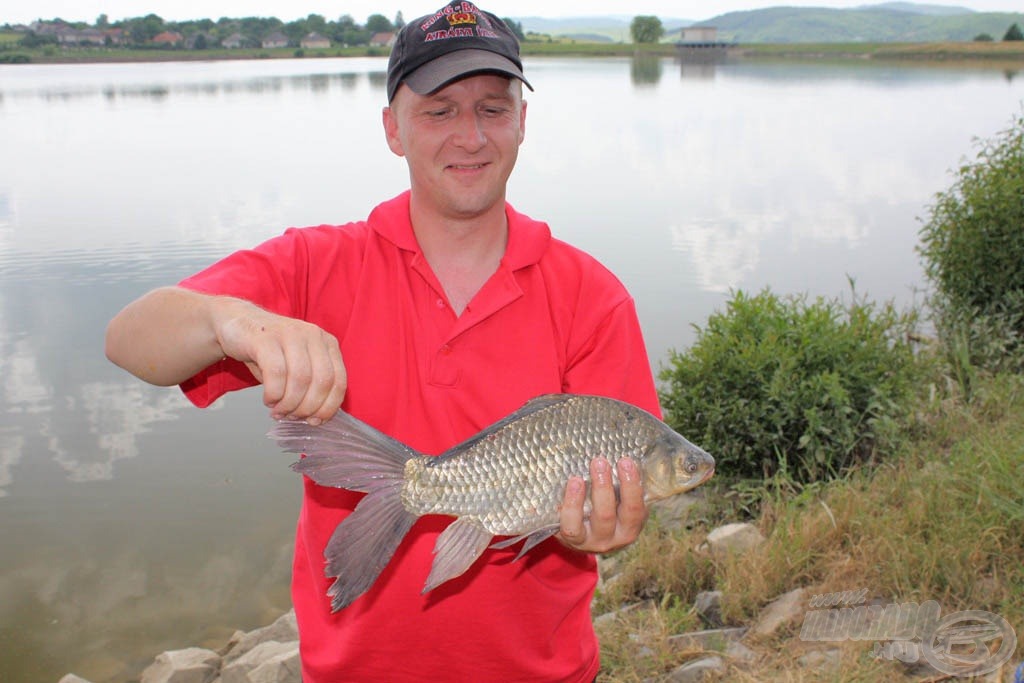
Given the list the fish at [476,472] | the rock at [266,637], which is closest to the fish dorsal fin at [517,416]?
the fish at [476,472]

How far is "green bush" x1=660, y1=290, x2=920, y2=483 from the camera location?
5016mm

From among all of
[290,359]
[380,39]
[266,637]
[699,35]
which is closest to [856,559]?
[266,637]

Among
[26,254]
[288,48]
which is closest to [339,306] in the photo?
[26,254]

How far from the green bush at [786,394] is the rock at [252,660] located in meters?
2.51

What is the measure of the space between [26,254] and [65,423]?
180 inches

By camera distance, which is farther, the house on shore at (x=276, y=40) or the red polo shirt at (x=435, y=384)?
the house on shore at (x=276, y=40)

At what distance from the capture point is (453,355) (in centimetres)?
208

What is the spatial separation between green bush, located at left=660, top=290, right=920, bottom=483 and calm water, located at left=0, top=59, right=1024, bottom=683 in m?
2.55

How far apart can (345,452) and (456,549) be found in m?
0.32

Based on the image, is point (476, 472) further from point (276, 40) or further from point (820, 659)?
point (276, 40)

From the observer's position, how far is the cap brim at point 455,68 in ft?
7.13

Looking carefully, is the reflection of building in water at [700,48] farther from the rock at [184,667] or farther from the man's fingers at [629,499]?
the man's fingers at [629,499]

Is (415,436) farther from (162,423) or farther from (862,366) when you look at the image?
(162,423)

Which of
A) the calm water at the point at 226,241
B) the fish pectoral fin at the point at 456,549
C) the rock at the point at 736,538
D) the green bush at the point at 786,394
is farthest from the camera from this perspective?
the calm water at the point at 226,241
